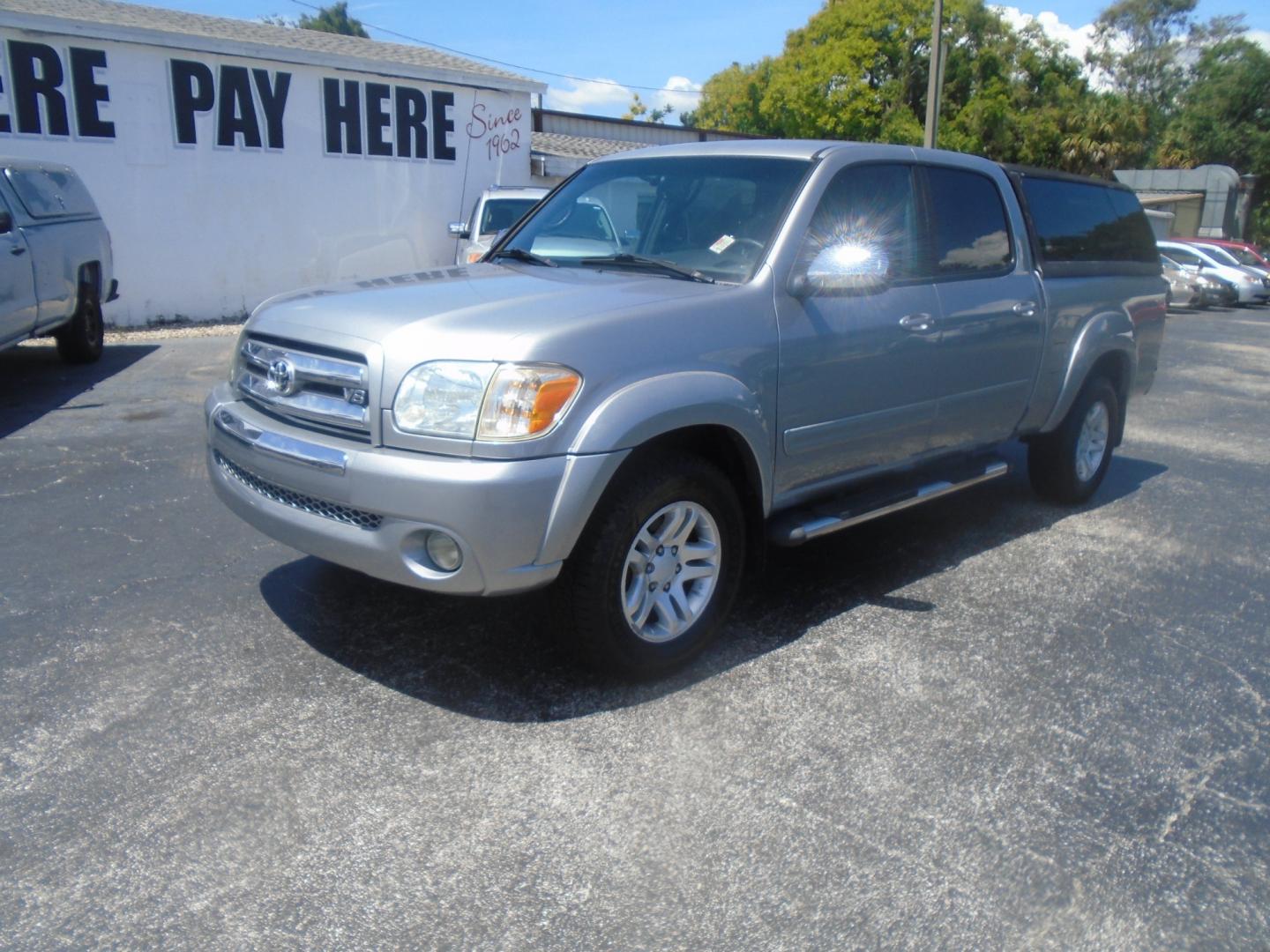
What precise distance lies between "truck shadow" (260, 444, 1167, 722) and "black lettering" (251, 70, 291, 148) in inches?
459

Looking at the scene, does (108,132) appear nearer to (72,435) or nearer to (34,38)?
(34,38)

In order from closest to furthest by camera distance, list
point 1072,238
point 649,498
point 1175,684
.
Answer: point 649,498 < point 1175,684 < point 1072,238

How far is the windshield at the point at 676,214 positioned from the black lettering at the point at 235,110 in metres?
11.1

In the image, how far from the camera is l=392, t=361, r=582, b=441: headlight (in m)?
3.24

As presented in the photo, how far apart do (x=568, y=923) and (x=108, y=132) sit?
541 inches

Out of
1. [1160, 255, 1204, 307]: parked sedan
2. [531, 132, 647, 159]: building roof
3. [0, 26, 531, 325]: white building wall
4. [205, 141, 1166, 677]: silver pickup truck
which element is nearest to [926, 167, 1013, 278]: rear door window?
[205, 141, 1166, 677]: silver pickup truck

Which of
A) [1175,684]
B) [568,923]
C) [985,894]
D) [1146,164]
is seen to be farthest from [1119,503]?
[1146,164]

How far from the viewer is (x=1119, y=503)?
638cm

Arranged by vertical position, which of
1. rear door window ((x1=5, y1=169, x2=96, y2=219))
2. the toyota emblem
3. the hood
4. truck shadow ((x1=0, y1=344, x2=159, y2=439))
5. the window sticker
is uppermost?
rear door window ((x1=5, y1=169, x2=96, y2=219))

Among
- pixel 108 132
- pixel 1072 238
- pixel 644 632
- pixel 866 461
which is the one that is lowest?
pixel 644 632

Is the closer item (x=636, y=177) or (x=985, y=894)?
(x=985, y=894)

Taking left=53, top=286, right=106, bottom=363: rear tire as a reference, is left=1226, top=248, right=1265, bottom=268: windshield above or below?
above

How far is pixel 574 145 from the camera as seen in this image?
2231 centimetres

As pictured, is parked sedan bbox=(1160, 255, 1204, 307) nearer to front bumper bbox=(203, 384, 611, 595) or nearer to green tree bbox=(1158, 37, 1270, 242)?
front bumper bbox=(203, 384, 611, 595)
